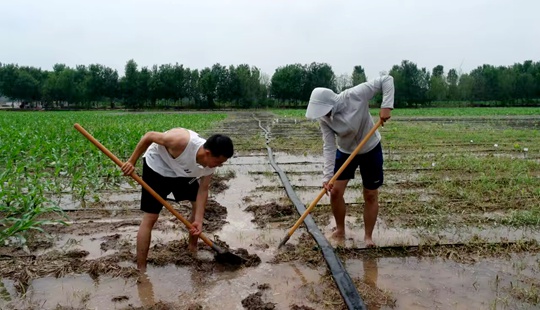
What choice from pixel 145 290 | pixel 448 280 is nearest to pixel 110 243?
pixel 145 290

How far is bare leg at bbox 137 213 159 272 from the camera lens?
3.21 m

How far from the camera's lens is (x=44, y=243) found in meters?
3.84

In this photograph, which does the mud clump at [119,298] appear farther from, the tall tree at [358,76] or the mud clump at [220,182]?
the tall tree at [358,76]

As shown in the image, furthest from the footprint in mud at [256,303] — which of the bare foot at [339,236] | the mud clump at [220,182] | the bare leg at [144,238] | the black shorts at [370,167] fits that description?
the mud clump at [220,182]

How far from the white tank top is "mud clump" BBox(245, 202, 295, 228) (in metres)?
1.36

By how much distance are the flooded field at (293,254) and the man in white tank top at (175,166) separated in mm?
419

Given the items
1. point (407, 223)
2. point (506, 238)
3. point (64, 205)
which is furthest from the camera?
point (64, 205)

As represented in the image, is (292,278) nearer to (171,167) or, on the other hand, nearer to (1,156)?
(171,167)

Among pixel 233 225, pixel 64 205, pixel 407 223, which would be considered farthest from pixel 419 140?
pixel 64 205

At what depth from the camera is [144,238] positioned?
3213 mm

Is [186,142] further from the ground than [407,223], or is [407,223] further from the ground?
[186,142]

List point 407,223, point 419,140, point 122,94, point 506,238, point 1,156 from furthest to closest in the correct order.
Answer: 1. point 122,94
2. point 419,140
3. point 1,156
4. point 407,223
5. point 506,238

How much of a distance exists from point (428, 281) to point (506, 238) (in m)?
1.32

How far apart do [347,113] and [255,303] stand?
1765mm
